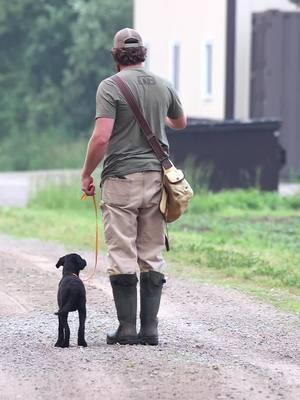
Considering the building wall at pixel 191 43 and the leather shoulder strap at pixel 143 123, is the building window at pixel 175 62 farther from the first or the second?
the leather shoulder strap at pixel 143 123

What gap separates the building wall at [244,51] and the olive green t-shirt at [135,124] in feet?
62.7

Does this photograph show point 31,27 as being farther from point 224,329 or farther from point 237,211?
point 224,329

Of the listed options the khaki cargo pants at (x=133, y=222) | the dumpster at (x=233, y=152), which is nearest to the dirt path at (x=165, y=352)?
the khaki cargo pants at (x=133, y=222)

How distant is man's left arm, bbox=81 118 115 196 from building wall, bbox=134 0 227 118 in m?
19.5

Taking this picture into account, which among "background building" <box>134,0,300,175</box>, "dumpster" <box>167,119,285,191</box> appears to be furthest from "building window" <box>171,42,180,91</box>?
"dumpster" <box>167,119,285,191</box>

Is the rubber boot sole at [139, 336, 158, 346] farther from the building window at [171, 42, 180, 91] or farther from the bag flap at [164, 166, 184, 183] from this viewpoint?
the building window at [171, 42, 180, 91]

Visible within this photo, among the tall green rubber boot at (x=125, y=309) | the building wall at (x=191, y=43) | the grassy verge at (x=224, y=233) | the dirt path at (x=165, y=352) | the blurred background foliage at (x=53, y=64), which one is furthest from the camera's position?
the blurred background foliage at (x=53, y=64)

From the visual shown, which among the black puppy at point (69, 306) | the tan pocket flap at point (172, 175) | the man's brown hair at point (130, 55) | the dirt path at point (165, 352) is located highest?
the man's brown hair at point (130, 55)

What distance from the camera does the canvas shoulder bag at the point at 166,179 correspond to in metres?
7.84

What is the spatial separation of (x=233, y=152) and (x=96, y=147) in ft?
44.2

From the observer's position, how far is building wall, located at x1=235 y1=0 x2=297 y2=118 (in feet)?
88.2

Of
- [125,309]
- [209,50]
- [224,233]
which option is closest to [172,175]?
[125,309]

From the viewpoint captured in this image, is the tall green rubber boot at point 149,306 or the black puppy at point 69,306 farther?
the tall green rubber boot at point 149,306

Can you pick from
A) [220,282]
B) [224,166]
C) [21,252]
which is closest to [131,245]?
[220,282]
